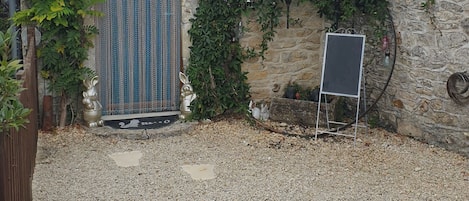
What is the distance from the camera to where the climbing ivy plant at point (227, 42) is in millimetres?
6871

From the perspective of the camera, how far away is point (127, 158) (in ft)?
19.2

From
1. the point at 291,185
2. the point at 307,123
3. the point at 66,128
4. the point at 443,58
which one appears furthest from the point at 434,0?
the point at 66,128

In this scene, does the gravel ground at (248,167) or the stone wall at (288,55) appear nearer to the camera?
the gravel ground at (248,167)

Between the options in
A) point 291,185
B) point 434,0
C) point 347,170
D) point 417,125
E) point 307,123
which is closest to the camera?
point 291,185

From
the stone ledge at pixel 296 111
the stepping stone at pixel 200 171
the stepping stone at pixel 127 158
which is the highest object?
the stone ledge at pixel 296 111

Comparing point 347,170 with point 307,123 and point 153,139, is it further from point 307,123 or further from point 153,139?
point 153,139

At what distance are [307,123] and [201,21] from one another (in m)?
1.62

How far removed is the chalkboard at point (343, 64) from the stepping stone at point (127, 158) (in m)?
2.06

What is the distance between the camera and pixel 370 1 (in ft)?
22.3

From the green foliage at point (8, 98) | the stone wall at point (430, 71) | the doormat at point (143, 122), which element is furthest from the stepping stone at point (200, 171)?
the green foliage at point (8, 98)

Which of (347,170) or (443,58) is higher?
(443,58)

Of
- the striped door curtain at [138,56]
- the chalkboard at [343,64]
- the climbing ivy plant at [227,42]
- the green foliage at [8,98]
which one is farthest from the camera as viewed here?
the climbing ivy plant at [227,42]

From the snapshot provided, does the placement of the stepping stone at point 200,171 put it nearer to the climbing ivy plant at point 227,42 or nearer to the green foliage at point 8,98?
the climbing ivy plant at point 227,42

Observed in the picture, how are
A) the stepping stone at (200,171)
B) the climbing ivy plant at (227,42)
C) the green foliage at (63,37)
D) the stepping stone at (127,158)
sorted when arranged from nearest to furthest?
the stepping stone at (200,171)
the stepping stone at (127,158)
the green foliage at (63,37)
the climbing ivy plant at (227,42)
